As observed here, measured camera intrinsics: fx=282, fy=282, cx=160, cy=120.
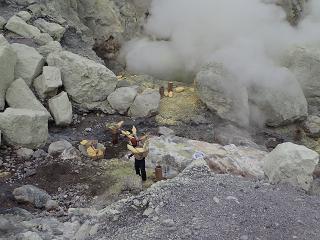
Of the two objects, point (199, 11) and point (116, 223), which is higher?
point (199, 11)

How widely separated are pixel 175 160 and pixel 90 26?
7.04m

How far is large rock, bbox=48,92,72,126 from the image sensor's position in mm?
7320

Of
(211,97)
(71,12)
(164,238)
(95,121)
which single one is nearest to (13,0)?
(71,12)

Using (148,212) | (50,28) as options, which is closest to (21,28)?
(50,28)

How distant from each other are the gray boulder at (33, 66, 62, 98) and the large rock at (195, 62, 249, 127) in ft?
13.5

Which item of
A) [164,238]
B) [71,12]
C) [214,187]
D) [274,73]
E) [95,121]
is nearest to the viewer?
[164,238]

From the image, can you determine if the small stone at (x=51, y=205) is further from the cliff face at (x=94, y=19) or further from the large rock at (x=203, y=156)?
the cliff face at (x=94, y=19)

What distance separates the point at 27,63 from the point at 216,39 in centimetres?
624

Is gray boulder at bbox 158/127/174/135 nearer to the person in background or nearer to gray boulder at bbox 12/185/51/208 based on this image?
the person in background

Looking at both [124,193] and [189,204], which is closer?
[189,204]

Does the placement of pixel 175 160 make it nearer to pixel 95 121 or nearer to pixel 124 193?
pixel 124 193

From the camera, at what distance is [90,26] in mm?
10664

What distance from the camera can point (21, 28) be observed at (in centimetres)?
850

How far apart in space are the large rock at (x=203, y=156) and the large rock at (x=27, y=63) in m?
3.84
